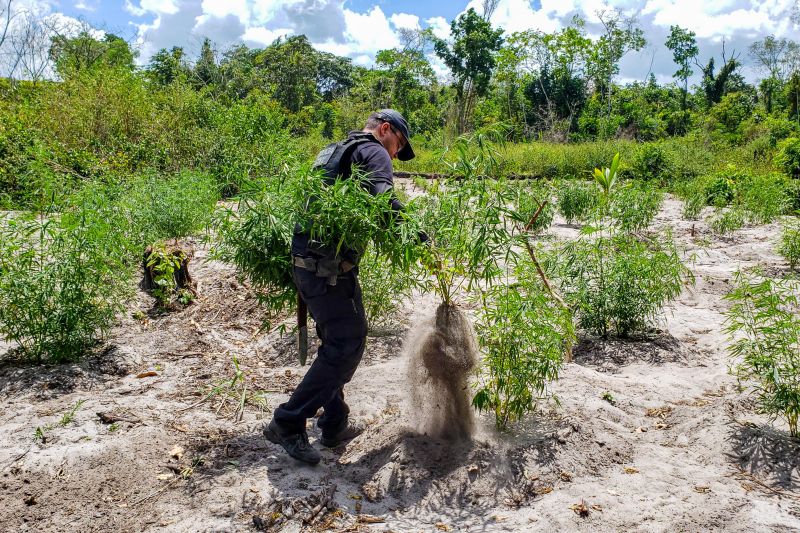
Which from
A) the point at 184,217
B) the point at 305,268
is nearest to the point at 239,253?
the point at 305,268

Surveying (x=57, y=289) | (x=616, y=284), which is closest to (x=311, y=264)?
(x=57, y=289)

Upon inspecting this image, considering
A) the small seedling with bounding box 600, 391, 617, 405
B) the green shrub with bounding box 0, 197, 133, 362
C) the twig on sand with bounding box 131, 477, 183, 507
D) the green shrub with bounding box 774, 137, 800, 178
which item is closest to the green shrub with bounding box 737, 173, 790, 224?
the green shrub with bounding box 774, 137, 800, 178

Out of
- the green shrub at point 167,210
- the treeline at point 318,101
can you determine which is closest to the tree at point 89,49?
the treeline at point 318,101

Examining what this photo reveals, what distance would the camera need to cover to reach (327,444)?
374 cm

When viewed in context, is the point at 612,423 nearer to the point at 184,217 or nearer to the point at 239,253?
the point at 239,253

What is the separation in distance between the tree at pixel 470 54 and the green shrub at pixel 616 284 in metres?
20.9

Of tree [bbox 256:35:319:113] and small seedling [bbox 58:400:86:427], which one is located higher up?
tree [bbox 256:35:319:113]

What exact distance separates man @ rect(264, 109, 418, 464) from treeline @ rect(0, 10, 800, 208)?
510 cm

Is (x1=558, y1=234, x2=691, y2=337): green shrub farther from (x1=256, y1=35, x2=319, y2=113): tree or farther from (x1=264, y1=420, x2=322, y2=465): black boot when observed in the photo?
(x1=256, y1=35, x2=319, y2=113): tree

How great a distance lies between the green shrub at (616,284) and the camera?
5.30m

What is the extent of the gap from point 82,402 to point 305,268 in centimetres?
198

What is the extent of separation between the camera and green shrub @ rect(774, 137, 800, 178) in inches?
580

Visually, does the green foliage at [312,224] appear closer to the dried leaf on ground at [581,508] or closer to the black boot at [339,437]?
the black boot at [339,437]

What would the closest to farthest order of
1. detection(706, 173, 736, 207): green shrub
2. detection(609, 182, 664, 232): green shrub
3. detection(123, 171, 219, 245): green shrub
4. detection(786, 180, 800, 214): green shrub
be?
detection(609, 182, 664, 232): green shrub
detection(123, 171, 219, 245): green shrub
detection(786, 180, 800, 214): green shrub
detection(706, 173, 736, 207): green shrub
